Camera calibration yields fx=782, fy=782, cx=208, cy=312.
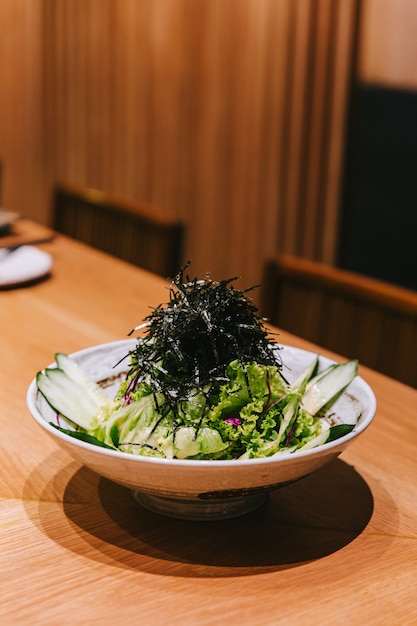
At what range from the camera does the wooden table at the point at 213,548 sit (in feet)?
2.32

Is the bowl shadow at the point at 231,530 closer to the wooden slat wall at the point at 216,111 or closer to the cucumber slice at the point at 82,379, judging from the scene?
the cucumber slice at the point at 82,379

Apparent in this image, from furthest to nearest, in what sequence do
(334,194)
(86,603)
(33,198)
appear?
(33,198) → (334,194) → (86,603)

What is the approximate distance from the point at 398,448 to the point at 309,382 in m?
0.16

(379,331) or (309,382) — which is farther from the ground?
(309,382)

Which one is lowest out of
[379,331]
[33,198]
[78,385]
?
[33,198]

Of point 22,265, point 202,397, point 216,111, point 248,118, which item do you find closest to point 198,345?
point 202,397

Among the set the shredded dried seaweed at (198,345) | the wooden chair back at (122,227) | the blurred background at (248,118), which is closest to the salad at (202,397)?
the shredded dried seaweed at (198,345)

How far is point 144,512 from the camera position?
866 mm

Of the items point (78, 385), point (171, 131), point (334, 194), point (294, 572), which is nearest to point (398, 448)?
point (294, 572)

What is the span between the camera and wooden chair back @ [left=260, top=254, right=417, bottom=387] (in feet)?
4.81

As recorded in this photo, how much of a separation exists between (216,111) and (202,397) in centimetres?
264

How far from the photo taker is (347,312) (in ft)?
5.14

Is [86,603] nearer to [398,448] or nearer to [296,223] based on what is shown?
[398,448]

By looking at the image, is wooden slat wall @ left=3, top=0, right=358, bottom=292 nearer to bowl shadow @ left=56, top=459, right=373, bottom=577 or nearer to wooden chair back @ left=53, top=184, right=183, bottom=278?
wooden chair back @ left=53, top=184, right=183, bottom=278
